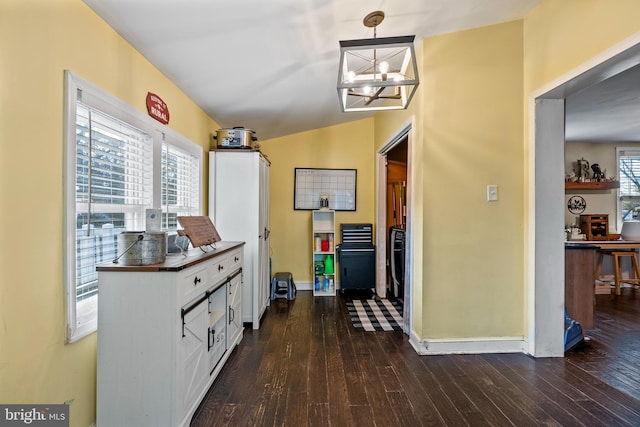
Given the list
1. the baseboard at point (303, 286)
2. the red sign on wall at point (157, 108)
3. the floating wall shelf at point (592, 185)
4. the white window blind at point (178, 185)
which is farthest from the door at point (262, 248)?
the floating wall shelf at point (592, 185)

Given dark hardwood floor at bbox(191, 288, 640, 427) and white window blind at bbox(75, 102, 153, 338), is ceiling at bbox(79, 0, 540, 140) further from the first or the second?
dark hardwood floor at bbox(191, 288, 640, 427)

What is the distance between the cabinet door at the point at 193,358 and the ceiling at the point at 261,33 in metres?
1.67

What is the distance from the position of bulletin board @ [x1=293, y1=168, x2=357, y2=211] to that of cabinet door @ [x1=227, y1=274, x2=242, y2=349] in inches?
77.3

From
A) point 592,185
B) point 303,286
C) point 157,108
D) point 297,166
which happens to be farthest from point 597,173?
point 157,108

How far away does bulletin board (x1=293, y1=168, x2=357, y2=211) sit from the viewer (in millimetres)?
4453

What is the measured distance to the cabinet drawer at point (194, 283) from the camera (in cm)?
161

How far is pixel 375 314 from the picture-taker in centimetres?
345

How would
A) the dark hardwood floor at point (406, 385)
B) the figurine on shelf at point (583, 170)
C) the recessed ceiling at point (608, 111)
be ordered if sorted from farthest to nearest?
the figurine on shelf at point (583, 170) → the recessed ceiling at point (608, 111) → the dark hardwood floor at point (406, 385)

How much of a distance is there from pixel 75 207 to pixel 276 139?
325cm

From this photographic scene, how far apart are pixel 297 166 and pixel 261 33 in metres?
2.57

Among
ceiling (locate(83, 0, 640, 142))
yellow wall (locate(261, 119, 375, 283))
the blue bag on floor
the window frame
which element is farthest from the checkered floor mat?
the window frame

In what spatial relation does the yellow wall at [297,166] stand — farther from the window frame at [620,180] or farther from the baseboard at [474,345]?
the window frame at [620,180]

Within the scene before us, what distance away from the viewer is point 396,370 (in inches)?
87.5

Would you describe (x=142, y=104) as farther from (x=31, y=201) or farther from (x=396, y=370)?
(x=396, y=370)
